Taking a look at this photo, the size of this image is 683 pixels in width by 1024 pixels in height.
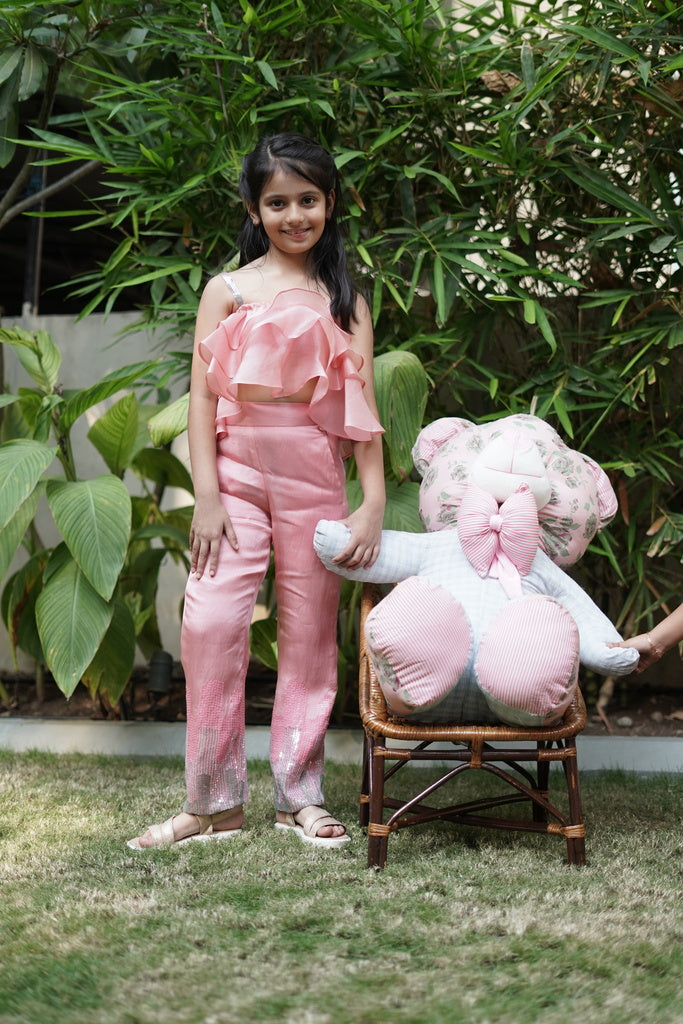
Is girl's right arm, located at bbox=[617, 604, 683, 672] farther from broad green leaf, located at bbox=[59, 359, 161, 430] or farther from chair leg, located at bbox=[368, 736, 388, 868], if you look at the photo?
broad green leaf, located at bbox=[59, 359, 161, 430]

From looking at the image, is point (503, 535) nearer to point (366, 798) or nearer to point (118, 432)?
point (366, 798)

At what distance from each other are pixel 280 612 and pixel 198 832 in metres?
0.51

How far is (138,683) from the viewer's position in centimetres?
377

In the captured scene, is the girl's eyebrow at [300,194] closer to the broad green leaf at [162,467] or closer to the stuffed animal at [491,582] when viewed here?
the stuffed animal at [491,582]

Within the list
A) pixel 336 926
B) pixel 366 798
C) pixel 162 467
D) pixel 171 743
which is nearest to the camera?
pixel 336 926

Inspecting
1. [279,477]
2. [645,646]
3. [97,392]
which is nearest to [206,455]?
[279,477]

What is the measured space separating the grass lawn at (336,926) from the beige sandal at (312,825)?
3cm

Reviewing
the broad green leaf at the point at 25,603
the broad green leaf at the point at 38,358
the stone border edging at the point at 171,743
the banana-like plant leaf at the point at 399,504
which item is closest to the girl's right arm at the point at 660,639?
the banana-like plant leaf at the point at 399,504

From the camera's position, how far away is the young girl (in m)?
2.16

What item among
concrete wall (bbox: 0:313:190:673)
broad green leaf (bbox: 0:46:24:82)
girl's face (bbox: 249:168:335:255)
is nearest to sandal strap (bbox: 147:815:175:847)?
girl's face (bbox: 249:168:335:255)

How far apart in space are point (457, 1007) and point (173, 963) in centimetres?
43

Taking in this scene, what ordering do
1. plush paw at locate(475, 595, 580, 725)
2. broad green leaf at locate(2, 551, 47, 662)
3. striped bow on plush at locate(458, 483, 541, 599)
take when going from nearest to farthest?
plush paw at locate(475, 595, 580, 725) → striped bow on plush at locate(458, 483, 541, 599) → broad green leaf at locate(2, 551, 47, 662)

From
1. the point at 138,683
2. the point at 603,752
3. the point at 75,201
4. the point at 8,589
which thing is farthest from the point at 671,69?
the point at 75,201

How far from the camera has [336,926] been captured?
1646 millimetres
